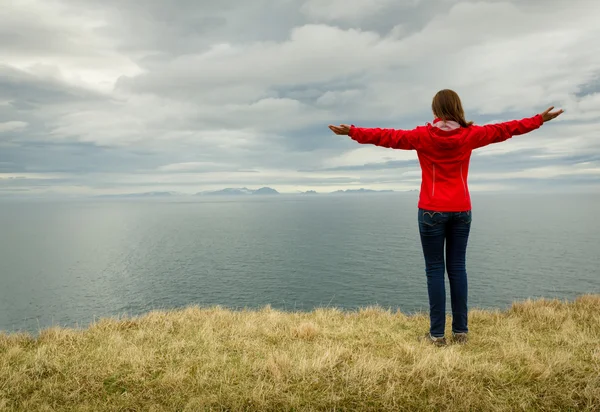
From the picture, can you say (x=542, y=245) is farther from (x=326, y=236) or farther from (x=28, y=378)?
(x=28, y=378)

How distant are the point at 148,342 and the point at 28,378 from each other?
1864 millimetres

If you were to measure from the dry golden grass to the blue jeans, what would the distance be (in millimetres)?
642

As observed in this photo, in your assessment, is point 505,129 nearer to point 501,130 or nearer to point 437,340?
point 501,130

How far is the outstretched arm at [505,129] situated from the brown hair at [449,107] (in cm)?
25

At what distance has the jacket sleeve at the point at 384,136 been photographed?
18.9ft

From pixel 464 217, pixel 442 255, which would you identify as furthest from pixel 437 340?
pixel 464 217

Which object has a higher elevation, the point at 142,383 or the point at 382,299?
the point at 142,383

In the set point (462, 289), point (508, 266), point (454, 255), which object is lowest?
point (508, 266)

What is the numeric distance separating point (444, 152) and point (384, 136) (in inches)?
38.7

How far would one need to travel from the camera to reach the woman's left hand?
583 cm

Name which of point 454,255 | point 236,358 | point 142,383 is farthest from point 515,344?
point 142,383

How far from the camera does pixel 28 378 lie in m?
5.08

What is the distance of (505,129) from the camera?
5.67 meters

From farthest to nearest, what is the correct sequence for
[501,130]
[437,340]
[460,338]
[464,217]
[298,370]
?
1. [460,338]
2. [437,340]
3. [464,217]
4. [501,130]
5. [298,370]
